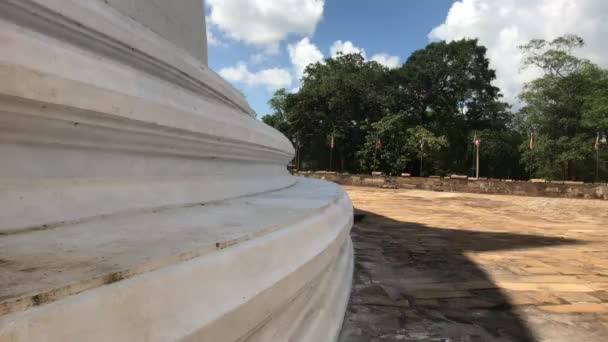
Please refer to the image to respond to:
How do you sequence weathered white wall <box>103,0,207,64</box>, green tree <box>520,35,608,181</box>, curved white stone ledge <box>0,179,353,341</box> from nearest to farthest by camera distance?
curved white stone ledge <box>0,179,353,341</box>, weathered white wall <box>103,0,207,64</box>, green tree <box>520,35,608,181</box>

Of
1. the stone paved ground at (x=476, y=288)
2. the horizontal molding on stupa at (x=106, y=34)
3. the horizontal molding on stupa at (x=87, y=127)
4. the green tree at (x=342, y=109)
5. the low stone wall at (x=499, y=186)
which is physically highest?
the green tree at (x=342, y=109)

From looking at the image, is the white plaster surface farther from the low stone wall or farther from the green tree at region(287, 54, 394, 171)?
the green tree at region(287, 54, 394, 171)

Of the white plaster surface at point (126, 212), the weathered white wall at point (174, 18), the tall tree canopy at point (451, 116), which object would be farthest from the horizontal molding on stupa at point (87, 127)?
the tall tree canopy at point (451, 116)

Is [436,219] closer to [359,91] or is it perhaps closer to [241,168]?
[241,168]

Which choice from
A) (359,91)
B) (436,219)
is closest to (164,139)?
(436,219)

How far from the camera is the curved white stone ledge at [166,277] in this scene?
0.43 meters

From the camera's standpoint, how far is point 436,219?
5105mm

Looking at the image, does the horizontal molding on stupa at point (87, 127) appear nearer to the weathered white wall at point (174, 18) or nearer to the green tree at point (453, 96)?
the weathered white wall at point (174, 18)

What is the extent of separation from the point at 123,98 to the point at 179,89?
1.01 ft

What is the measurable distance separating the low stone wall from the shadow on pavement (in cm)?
906

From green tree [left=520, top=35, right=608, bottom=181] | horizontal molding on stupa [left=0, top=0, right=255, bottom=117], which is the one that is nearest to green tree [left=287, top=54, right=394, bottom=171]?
green tree [left=520, top=35, right=608, bottom=181]

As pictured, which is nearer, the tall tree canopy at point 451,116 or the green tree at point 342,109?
the tall tree canopy at point 451,116

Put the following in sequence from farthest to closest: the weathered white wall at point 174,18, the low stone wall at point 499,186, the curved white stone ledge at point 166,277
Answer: the low stone wall at point 499,186
the weathered white wall at point 174,18
the curved white stone ledge at point 166,277

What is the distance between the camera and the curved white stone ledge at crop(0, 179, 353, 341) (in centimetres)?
43
